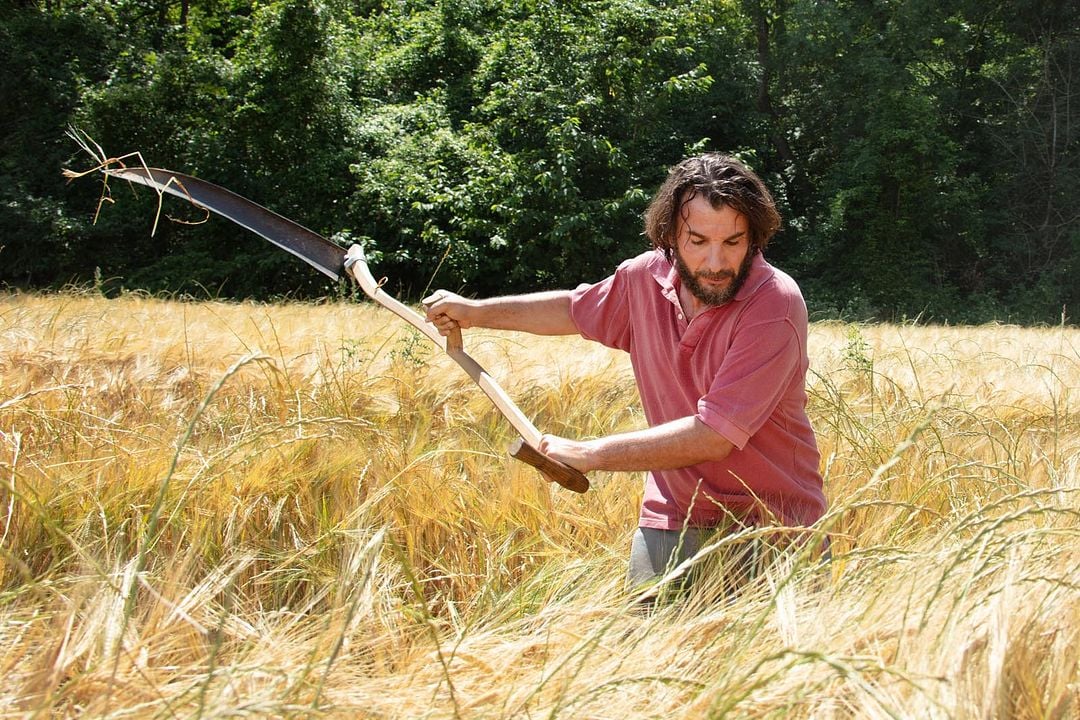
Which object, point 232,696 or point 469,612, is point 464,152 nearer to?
point 469,612

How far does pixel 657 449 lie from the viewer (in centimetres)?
237

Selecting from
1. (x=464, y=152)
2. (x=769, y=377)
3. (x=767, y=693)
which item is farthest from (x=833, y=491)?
(x=464, y=152)

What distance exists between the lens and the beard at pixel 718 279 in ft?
8.40

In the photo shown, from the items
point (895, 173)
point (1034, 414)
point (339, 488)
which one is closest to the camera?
point (339, 488)

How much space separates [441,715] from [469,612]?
45.0 inches

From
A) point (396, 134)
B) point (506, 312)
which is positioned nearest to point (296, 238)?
point (506, 312)

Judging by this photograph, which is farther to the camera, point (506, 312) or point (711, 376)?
point (506, 312)

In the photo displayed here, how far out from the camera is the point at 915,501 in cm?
280

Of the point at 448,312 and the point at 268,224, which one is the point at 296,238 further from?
the point at 448,312

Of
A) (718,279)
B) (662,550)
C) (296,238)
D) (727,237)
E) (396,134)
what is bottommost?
(662,550)

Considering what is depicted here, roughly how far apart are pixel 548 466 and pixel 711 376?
0.55m

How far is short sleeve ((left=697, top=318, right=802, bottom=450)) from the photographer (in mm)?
2361

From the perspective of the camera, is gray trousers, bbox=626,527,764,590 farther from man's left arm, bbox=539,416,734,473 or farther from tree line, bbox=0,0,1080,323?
tree line, bbox=0,0,1080,323

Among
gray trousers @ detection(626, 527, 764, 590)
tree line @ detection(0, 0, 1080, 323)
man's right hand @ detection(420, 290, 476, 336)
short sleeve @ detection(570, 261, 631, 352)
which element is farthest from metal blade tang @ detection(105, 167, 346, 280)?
tree line @ detection(0, 0, 1080, 323)
